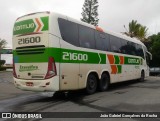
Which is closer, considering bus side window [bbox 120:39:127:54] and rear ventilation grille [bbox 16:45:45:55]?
rear ventilation grille [bbox 16:45:45:55]

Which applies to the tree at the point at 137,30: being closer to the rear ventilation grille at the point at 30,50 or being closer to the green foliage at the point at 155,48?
the green foliage at the point at 155,48

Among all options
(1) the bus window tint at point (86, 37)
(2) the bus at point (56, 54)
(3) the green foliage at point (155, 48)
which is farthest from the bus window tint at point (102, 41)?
A: (3) the green foliage at point (155, 48)

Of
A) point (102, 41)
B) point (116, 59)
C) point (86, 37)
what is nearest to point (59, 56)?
point (86, 37)

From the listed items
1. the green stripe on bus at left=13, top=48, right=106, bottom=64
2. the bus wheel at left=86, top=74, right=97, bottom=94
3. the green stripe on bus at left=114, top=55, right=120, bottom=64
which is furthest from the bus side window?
the green stripe on bus at left=13, top=48, right=106, bottom=64

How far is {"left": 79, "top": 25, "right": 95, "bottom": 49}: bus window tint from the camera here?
500 inches

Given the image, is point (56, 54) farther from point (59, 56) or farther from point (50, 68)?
point (50, 68)

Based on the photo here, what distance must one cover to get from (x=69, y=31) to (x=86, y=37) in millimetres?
1444

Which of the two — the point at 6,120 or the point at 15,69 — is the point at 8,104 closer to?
the point at 15,69

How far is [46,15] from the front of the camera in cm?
1123

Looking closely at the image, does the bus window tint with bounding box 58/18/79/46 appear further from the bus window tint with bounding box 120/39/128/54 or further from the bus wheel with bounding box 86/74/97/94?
the bus window tint with bounding box 120/39/128/54

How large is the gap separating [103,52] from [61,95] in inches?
117

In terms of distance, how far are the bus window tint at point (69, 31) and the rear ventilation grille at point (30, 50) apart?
39.7 inches

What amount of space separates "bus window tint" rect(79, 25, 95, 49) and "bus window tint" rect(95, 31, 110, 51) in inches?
18.8

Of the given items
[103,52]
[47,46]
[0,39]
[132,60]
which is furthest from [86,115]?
[0,39]
